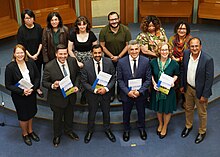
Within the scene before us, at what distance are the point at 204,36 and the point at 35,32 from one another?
4.06 meters

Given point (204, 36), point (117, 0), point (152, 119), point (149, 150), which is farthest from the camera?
point (117, 0)

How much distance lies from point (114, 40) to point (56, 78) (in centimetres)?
103

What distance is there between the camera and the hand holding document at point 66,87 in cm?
466

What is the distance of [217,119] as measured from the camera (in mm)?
5578

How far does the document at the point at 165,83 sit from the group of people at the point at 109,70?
1.6 inches

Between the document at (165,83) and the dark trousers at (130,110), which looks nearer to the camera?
the document at (165,83)

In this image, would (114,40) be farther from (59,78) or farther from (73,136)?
(73,136)

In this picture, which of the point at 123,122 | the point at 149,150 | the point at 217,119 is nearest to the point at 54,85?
the point at 123,122

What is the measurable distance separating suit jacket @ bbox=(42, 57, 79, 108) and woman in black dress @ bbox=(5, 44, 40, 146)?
20 centimetres

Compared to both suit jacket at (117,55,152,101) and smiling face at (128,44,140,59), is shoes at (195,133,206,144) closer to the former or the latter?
suit jacket at (117,55,152,101)

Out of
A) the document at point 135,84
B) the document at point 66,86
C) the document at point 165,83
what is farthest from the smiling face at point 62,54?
the document at point 165,83

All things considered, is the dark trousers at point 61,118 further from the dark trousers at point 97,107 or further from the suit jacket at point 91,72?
the suit jacket at point 91,72

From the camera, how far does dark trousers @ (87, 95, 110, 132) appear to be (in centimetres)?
492

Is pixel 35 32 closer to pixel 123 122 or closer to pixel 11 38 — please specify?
pixel 123 122
